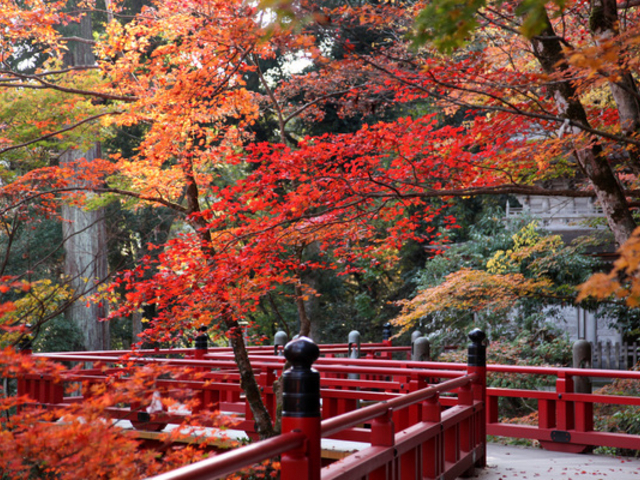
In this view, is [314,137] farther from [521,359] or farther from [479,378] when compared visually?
[521,359]

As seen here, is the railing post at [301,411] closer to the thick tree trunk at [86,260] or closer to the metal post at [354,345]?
the metal post at [354,345]

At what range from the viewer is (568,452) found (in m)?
7.20

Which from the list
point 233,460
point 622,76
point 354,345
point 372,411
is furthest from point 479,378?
point 354,345

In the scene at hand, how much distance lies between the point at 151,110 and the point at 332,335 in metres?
15.0

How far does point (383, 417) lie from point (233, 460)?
Answer: 6.29ft

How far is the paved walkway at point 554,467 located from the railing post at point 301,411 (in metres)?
3.87

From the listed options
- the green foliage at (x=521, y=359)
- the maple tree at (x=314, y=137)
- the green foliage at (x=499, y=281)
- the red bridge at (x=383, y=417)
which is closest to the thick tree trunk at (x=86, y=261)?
the red bridge at (x=383, y=417)

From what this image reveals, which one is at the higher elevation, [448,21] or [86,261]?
[448,21]

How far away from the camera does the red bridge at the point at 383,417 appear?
293cm

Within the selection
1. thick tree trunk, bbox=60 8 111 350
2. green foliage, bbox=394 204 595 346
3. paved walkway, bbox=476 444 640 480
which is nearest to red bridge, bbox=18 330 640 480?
paved walkway, bbox=476 444 640 480

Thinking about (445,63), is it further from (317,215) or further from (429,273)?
(429,273)

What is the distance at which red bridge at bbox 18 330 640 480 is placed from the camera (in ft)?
9.61

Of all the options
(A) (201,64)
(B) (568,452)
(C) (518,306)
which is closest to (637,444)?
(B) (568,452)

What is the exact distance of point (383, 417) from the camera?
416 centimetres
